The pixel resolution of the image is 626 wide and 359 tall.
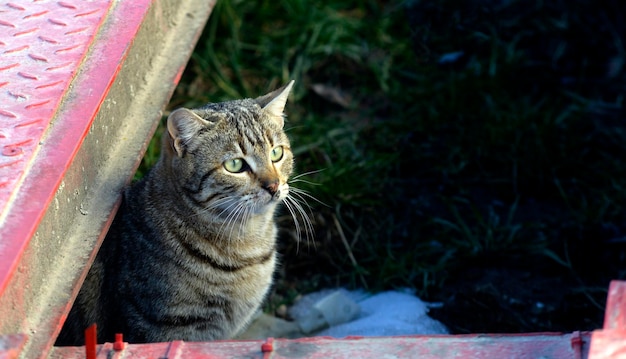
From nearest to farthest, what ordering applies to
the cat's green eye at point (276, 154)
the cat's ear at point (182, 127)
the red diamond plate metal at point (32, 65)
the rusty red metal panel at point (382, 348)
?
the rusty red metal panel at point (382, 348)
the red diamond plate metal at point (32, 65)
the cat's ear at point (182, 127)
the cat's green eye at point (276, 154)

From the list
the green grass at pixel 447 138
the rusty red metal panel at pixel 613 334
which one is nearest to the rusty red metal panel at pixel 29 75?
the green grass at pixel 447 138

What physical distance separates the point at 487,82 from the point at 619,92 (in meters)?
0.75

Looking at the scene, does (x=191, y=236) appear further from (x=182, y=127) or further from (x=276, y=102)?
(x=276, y=102)

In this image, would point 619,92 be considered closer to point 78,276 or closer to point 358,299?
point 358,299

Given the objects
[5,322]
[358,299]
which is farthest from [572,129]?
[5,322]

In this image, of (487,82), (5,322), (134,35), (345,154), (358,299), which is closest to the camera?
(5,322)

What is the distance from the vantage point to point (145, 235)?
126 inches

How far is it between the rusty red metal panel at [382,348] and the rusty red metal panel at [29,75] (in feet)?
1.43

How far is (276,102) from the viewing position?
3369mm

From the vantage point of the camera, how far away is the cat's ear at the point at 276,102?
→ 11.0 feet

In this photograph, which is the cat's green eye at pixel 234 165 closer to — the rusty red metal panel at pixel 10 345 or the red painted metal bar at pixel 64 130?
the red painted metal bar at pixel 64 130

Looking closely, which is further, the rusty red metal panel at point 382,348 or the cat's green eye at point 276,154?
the cat's green eye at point 276,154

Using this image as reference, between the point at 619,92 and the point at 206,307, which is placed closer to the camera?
the point at 206,307

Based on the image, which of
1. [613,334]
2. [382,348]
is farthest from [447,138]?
[613,334]
